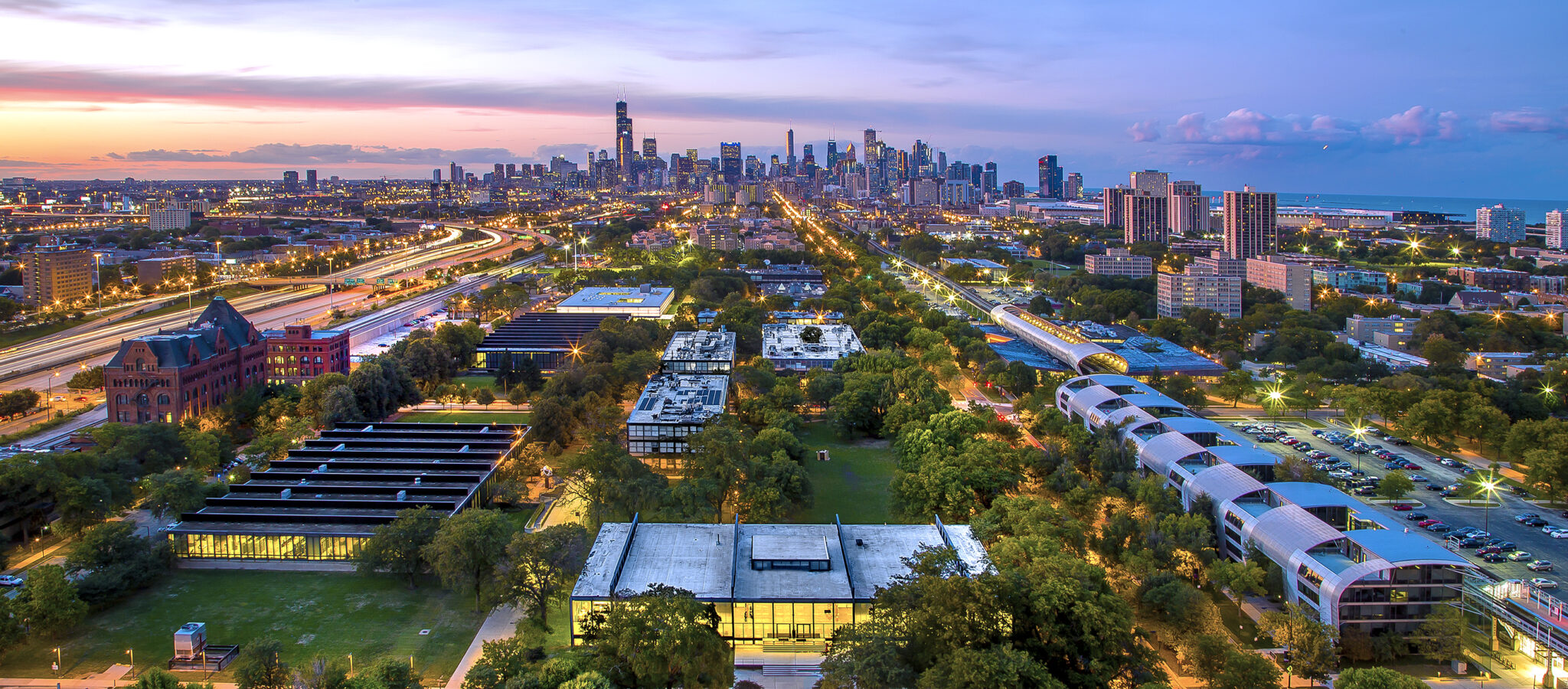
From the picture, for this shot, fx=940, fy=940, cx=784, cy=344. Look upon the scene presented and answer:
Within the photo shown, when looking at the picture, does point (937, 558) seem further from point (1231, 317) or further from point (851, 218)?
point (851, 218)

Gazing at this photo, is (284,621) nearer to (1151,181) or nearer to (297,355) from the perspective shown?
(297,355)

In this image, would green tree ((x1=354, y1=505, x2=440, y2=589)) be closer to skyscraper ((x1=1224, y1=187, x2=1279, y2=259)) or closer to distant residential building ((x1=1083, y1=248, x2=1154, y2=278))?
distant residential building ((x1=1083, y1=248, x2=1154, y2=278))

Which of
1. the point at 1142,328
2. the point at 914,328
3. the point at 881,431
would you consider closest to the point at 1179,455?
the point at 881,431

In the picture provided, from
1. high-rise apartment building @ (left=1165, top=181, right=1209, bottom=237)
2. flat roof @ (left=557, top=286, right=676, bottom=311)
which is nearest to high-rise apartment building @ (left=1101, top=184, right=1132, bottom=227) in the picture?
high-rise apartment building @ (left=1165, top=181, right=1209, bottom=237)

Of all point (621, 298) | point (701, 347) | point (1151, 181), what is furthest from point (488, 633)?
point (1151, 181)

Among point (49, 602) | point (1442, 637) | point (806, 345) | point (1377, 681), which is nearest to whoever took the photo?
point (1377, 681)
